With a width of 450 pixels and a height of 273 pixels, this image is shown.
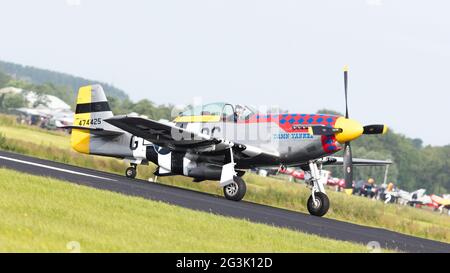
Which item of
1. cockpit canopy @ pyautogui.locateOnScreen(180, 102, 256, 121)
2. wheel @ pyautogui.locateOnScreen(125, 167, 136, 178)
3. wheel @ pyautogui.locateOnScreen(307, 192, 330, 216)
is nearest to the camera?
wheel @ pyautogui.locateOnScreen(307, 192, 330, 216)

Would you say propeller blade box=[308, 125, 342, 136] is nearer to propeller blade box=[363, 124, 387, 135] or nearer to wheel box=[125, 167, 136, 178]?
propeller blade box=[363, 124, 387, 135]

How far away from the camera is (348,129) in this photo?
67.5 ft

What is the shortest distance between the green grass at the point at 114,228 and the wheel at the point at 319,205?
6.66 metres

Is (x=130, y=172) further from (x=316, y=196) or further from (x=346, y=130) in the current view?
(x=346, y=130)

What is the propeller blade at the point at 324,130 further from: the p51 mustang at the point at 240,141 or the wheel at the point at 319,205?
the wheel at the point at 319,205

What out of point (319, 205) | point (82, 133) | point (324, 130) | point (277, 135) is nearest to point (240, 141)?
point (277, 135)

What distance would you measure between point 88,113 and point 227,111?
674cm

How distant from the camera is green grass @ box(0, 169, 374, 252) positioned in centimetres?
1039

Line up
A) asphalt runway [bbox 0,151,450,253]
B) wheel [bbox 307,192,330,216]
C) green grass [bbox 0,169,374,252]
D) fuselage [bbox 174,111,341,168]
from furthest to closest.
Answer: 1. wheel [bbox 307,192,330,216]
2. fuselage [bbox 174,111,341,168]
3. asphalt runway [bbox 0,151,450,253]
4. green grass [bbox 0,169,374,252]

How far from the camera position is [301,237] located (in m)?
13.9

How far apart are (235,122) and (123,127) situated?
3193mm

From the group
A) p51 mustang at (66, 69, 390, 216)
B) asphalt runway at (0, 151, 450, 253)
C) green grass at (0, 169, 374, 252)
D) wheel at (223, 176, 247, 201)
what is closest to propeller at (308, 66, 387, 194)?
p51 mustang at (66, 69, 390, 216)

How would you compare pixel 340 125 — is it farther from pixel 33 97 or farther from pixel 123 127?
pixel 33 97

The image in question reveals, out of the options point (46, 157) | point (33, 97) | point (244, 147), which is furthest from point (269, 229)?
point (33, 97)
